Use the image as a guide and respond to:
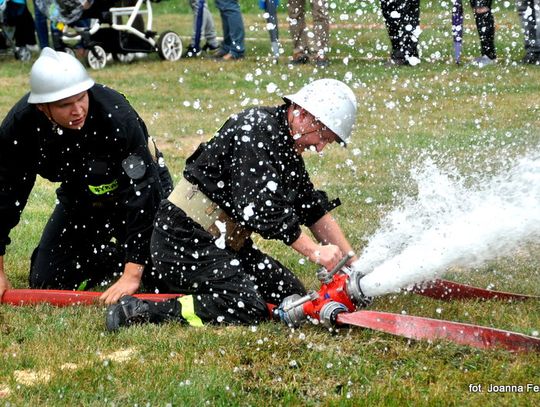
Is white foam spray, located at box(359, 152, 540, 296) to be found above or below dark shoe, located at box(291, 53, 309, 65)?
above

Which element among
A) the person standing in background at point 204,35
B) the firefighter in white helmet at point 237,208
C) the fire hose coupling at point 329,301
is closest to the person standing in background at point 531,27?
the person standing in background at point 204,35

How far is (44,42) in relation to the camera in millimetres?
16281

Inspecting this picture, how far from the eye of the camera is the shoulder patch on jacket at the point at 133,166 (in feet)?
17.7

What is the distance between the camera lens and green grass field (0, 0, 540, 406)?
4.21 meters

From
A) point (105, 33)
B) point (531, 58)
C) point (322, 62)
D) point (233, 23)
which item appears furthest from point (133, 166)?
point (105, 33)

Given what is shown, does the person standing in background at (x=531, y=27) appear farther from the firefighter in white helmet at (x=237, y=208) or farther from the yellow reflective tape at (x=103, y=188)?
the yellow reflective tape at (x=103, y=188)

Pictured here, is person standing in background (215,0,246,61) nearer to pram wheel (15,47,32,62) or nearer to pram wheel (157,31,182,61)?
pram wheel (157,31,182,61)

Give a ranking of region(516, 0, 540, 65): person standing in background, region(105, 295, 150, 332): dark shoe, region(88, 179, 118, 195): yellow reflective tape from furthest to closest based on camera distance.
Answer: region(516, 0, 540, 65): person standing in background, region(88, 179, 118, 195): yellow reflective tape, region(105, 295, 150, 332): dark shoe

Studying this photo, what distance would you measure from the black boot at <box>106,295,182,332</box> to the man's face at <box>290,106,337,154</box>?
1.16 m

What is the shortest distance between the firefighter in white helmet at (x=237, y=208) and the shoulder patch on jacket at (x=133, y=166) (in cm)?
26

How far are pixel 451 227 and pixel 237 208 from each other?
131 centimetres

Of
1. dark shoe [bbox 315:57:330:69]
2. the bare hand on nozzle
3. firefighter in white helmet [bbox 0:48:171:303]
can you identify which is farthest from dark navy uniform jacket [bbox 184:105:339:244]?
dark shoe [bbox 315:57:330:69]

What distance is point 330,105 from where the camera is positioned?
488 centimetres

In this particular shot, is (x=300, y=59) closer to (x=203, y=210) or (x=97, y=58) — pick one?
(x=97, y=58)
